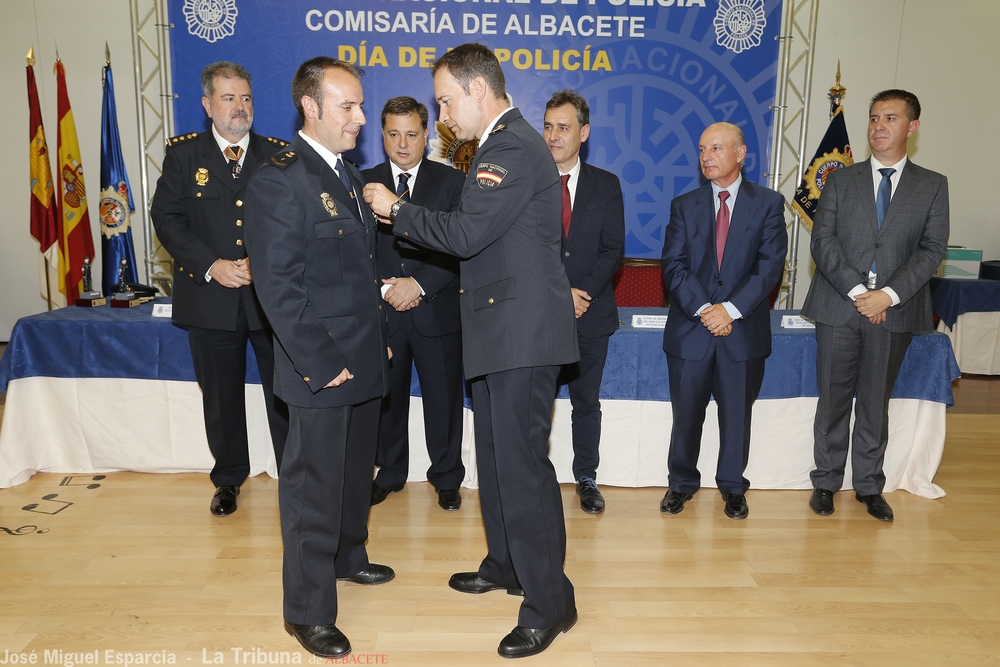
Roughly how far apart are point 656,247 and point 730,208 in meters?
2.18

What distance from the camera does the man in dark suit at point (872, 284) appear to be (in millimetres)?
3172

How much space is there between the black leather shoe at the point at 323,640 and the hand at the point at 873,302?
2.54m

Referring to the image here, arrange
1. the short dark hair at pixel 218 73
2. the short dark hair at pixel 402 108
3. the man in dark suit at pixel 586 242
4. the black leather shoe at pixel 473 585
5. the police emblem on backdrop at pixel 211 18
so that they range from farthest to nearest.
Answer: the police emblem on backdrop at pixel 211 18, the man in dark suit at pixel 586 242, the short dark hair at pixel 402 108, the short dark hair at pixel 218 73, the black leather shoe at pixel 473 585

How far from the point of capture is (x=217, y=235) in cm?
314

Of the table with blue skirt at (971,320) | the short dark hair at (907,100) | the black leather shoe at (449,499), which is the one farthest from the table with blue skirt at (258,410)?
the table with blue skirt at (971,320)

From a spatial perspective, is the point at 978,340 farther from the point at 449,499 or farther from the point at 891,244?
the point at 449,499

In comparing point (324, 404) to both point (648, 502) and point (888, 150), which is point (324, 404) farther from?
point (888, 150)

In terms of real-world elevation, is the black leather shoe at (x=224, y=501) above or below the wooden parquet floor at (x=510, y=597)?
above

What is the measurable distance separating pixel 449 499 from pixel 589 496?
66 cm

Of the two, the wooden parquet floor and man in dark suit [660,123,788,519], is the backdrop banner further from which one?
the wooden parquet floor

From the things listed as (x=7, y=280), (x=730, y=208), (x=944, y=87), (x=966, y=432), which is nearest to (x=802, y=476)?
(x=730, y=208)

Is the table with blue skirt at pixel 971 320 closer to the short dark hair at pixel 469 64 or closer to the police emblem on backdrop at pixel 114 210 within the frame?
the short dark hair at pixel 469 64

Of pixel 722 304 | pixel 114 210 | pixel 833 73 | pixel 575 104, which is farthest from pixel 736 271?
pixel 114 210

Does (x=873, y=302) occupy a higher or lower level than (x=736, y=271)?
lower
